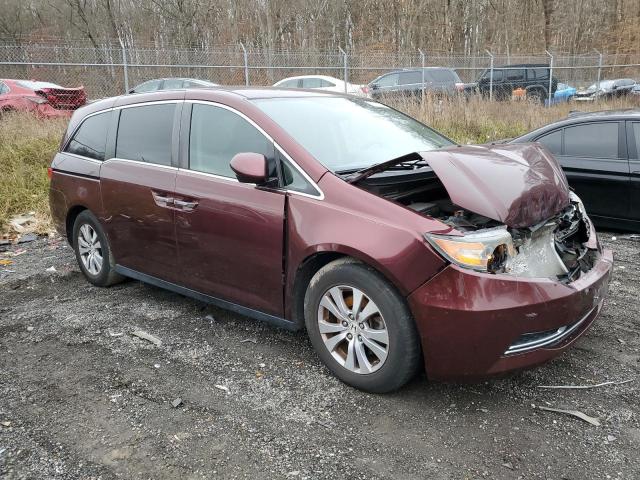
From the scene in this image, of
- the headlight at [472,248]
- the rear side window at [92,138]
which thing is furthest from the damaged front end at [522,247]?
the rear side window at [92,138]

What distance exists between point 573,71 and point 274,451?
2083 centimetres

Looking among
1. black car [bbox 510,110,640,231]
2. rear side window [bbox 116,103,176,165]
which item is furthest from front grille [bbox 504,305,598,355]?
black car [bbox 510,110,640,231]

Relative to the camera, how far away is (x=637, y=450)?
2.56 meters

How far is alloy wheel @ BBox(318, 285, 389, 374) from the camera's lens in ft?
9.59

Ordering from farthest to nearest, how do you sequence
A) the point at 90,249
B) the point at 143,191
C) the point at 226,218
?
the point at 90,249 < the point at 143,191 < the point at 226,218

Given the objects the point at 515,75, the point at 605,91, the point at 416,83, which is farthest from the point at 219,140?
the point at 605,91

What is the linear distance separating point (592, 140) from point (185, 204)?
192 inches

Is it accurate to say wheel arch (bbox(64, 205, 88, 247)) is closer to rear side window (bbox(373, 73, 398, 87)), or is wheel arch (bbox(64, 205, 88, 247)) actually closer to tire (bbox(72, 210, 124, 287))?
tire (bbox(72, 210, 124, 287))

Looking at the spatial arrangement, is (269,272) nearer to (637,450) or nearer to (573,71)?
(637,450)

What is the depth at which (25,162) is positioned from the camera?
346 inches

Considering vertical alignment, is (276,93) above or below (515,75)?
below

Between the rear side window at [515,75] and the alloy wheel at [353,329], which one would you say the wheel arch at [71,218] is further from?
the rear side window at [515,75]

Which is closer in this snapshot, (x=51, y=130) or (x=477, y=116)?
(x=51, y=130)

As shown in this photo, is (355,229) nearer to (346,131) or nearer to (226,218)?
(226,218)
